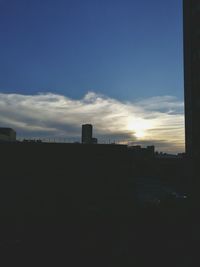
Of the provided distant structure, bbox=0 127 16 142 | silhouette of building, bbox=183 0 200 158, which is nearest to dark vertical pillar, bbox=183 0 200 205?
silhouette of building, bbox=183 0 200 158

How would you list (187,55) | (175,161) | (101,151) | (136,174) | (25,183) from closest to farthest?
(187,55), (25,183), (101,151), (136,174), (175,161)

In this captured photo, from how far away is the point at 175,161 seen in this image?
12350cm

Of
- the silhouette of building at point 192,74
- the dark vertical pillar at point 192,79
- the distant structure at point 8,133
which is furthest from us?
the distant structure at point 8,133

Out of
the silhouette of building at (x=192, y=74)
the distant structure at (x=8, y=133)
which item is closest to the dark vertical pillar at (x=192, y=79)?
the silhouette of building at (x=192, y=74)

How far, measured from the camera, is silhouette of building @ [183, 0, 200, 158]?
46594 millimetres

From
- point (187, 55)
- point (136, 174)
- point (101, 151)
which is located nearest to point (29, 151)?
point (101, 151)

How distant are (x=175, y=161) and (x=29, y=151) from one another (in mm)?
78623

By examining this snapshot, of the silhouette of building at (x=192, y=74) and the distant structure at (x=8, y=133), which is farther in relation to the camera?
the distant structure at (x=8, y=133)

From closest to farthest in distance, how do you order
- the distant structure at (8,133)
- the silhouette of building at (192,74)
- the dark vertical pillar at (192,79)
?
the dark vertical pillar at (192,79) < the silhouette of building at (192,74) < the distant structure at (8,133)

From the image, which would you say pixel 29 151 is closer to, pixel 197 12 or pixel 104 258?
pixel 197 12

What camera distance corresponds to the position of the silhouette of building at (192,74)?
4659 centimetres

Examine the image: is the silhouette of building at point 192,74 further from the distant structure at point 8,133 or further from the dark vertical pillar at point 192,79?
the distant structure at point 8,133

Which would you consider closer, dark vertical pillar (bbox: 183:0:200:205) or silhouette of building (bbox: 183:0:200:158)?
dark vertical pillar (bbox: 183:0:200:205)

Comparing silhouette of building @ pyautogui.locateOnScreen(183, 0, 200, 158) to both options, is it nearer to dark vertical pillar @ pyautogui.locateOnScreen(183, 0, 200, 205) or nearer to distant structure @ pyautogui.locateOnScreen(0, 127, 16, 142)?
dark vertical pillar @ pyautogui.locateOnScreen(183, 0, 200, 205)
